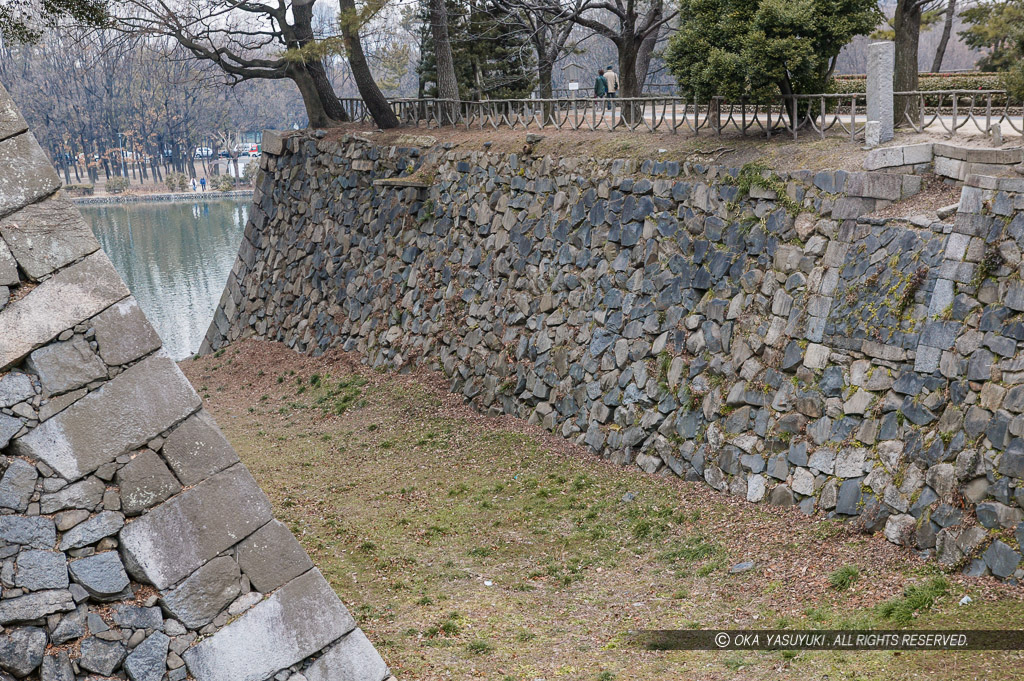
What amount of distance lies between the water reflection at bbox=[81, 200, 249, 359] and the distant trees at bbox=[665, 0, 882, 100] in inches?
692

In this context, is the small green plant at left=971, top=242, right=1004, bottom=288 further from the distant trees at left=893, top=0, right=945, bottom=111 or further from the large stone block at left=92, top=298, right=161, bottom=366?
the large stone block at left=92, top=298, right=161, bottom=366

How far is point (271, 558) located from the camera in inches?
213

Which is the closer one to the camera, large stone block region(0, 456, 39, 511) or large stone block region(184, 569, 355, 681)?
large stone block region(0, 456, 39, 511)

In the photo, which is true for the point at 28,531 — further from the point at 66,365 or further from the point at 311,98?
the point at 311,98

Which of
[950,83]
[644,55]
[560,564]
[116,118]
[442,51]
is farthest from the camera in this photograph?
[116,118]

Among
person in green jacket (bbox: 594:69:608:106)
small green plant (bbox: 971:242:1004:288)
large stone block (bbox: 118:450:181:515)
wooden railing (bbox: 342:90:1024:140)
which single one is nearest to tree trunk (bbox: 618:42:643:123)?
person in green jacket (bbox: 594:69:608:106)

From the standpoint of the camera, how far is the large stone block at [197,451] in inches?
203

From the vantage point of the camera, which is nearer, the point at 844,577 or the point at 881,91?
the point at 844,577

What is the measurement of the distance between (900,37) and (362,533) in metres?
13.3

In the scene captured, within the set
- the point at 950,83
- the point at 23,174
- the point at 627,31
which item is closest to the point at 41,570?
the point at 23,174

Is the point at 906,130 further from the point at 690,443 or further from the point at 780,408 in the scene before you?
the point at 690,443

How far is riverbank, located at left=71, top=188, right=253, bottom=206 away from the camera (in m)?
59.3

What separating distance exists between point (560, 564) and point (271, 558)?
6017mm

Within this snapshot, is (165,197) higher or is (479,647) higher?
(165,197)
